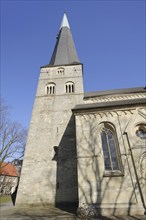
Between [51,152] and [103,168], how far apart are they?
6.23 metres

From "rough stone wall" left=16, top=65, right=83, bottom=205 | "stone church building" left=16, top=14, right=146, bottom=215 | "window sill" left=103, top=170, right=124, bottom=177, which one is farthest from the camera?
"rough stone wall" left=16, top=65, right=83, bottom=205

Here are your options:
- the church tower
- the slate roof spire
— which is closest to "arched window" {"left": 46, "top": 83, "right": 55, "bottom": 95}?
the church tower

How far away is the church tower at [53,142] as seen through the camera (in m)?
11.6

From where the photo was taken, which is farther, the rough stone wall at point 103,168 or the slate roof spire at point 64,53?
the slate roof spire at point 64,53

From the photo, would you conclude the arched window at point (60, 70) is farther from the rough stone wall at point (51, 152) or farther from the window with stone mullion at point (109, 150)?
the window with stone mullion at point (109, 150)

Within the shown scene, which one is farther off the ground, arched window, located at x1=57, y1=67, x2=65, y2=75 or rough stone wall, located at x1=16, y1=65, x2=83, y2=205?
arched window, located at x1=57, y1=67, x2=65, y2=75

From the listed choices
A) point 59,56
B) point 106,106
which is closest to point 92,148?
point 106,106

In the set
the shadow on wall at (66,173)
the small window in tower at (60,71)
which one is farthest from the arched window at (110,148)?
the small window in tower at (60,71)

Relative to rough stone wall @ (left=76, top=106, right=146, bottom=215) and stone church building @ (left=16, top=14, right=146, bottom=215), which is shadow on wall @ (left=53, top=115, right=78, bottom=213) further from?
rough stone wall @ (left=76, top=106, right=146, bottom=215)

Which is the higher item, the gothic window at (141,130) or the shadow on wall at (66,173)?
the gothic window at (141,130)

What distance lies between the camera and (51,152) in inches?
524

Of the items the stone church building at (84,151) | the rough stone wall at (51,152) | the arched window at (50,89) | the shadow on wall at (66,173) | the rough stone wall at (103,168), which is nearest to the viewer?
the rough stone wall at (103,168)

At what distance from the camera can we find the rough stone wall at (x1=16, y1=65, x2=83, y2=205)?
11.6 m

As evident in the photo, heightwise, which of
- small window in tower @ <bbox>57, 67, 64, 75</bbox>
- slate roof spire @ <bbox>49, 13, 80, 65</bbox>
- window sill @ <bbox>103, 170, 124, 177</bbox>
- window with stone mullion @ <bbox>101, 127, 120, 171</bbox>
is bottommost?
window sill @ <bbox>103, 170, 124, 177</bbox>
